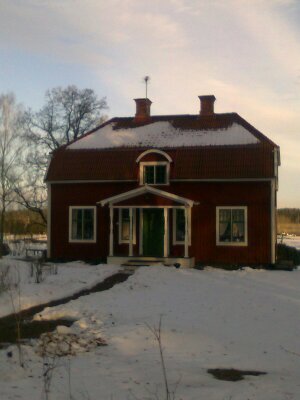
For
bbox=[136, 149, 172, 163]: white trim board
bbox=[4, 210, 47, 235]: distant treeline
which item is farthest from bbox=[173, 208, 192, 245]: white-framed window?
bbox=[4, 210, 47, 235]: distant treeline

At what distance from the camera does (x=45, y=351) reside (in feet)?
24.7

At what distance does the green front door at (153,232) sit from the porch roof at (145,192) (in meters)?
1.27

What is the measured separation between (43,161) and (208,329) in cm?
2671

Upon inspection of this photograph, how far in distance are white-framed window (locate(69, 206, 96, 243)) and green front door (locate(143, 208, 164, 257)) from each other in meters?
2.21

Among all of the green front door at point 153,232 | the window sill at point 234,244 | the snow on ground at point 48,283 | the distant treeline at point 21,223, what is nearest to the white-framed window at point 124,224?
the green front door at point 153,232

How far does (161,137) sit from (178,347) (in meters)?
15.5

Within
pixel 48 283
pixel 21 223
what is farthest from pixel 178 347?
pixel 21 223

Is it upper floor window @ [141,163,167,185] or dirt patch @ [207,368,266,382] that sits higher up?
upper floor window @ [141,163,167,185]

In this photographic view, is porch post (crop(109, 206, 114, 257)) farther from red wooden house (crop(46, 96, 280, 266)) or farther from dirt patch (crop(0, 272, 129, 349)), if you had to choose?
dirt patch (crop(0, 272, 129, 349))

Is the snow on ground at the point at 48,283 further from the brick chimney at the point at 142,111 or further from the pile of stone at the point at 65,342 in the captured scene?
the brick chimney at the point at 142,111

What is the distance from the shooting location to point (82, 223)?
22391 mm

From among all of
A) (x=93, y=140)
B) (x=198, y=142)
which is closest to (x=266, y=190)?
(x=198, y=142)

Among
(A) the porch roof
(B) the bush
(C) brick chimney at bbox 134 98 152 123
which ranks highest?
(C) brick chimney at bbox 134 98 152 123

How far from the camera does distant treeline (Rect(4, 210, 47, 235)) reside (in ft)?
117
